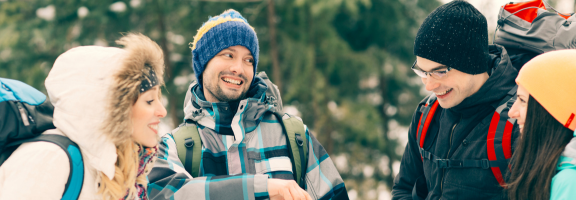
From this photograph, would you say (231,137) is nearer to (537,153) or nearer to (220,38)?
(220,38)

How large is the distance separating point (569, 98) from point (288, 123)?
1542 mm

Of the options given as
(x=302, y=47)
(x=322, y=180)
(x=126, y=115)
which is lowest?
(x=302, y=47)

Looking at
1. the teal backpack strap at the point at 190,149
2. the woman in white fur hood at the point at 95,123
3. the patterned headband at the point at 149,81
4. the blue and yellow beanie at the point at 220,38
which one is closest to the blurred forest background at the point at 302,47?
the blue and yellow beanie at the point at 220,38

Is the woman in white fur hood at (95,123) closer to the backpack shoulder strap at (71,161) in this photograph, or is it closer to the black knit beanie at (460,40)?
the backpack shoulder strap at (71,161)

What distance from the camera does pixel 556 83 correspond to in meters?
1.93

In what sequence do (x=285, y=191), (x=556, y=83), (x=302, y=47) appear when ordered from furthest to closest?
1. (x=302, y=47)
2. (x=285, y=191)
3. (x=556, y=83)

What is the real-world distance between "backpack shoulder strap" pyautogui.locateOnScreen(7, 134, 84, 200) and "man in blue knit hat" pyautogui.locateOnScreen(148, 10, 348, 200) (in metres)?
0.66

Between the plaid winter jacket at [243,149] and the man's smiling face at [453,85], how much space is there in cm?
80

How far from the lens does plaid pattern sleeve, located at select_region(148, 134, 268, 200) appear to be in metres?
2.27

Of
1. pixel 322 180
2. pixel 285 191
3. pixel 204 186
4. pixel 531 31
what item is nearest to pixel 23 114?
pixel 204 186

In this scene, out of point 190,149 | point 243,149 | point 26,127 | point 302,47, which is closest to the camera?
point 26,127

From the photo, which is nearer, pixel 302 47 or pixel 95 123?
pixel 95 123

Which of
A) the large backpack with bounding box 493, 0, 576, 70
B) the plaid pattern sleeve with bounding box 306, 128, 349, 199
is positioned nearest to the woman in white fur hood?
the plaid pattern sleeve with bounding box 306, 128, 349, 199

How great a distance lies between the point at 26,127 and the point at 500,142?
86.1 inches
